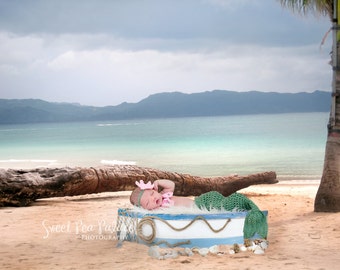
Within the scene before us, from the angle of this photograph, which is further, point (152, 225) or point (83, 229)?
point (83, 229)

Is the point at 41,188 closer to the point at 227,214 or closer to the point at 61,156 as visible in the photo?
the point at 227,214

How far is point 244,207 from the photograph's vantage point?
23.5ft

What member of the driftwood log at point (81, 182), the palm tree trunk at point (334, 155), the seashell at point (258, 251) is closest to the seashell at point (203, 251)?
the seashell at point (258, 251)

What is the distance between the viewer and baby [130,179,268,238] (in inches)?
273

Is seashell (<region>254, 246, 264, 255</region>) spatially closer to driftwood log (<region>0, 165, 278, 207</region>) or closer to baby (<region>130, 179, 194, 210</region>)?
baby (<region>130, 179, 194, 210</region>)

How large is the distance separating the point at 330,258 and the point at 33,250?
10.6 feet

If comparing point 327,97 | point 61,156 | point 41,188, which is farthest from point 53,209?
point 327,97

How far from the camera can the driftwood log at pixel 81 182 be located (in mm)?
10422

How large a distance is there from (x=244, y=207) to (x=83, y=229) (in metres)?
2.29

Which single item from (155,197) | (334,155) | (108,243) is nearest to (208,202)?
(155,197)

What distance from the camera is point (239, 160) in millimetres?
32125

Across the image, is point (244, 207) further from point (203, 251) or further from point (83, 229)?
point (83, 229)

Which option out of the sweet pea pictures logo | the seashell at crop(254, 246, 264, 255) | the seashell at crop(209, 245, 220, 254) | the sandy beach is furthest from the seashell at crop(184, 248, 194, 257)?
the sweet pea pictures logo

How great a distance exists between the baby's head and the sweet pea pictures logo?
2.26 feet
